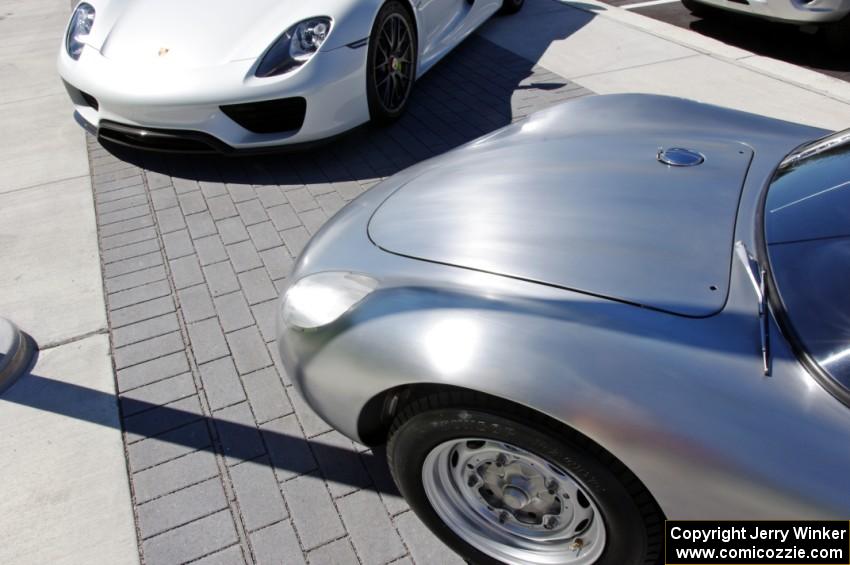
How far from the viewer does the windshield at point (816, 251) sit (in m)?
1.44

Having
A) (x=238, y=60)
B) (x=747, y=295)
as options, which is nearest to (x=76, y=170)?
(x=238, y=60)

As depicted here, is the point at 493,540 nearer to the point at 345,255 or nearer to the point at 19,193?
the point at 345,255

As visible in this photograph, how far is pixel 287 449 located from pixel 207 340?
0.80 metres

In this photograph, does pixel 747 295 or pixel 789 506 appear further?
pixel 747 295

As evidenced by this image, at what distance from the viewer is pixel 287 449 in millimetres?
2453

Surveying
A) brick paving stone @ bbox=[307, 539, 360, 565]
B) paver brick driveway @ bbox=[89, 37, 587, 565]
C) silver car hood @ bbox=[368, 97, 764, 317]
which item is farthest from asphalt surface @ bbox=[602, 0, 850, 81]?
brick paving stone @ bbox=[307, 539, 360, 565]

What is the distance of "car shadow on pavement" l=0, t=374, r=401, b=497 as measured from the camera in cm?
237

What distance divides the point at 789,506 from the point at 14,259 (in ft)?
12.5

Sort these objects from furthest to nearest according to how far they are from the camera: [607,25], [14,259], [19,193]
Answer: [607,25] < [19,193] < [14,259]

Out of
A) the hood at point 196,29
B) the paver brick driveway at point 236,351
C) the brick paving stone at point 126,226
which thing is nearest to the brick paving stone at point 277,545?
the paver brick driveway at point 236,351

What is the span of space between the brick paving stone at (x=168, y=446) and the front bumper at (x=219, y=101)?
2.05 meters

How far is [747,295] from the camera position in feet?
5.19

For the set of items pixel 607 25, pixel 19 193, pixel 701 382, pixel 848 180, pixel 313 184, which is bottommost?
pixel 19 193

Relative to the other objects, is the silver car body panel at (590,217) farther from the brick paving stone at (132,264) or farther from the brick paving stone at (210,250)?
the brick paving stone at (132,264)
